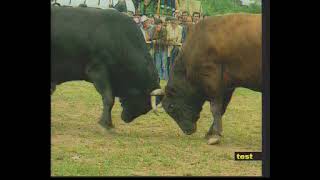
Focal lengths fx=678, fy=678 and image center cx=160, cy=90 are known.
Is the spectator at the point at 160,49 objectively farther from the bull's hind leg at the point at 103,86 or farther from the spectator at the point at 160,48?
the bull's hind leg at the point at 103,86

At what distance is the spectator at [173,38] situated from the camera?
13414 mm

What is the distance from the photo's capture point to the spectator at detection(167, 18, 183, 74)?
528 inches

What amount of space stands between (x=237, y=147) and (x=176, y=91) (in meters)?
1.97

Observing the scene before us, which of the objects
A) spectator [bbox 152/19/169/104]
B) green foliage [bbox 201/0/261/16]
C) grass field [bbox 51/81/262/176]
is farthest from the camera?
spectator [bbox 152/19/169/104]

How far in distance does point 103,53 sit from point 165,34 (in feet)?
4.27

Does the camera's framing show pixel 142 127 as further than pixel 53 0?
Yes

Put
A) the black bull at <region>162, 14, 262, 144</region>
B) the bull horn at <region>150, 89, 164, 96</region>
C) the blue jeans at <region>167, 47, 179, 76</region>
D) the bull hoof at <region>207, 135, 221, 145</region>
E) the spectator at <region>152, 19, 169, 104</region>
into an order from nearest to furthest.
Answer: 1. the black bull at <region>162, 14, 262, 144</region>
2. the bull hoof at <region>207, 135, 221, 145</region>
3. the spectator at <region>152, 19, 169, 104</region>
4. the blue jeans at <region>167, 47, 179, 76</region>
5. the bull horn at <region>150, 89, 164, 96</region>

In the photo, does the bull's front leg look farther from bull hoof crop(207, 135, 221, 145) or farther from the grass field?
bull hoof crop(207, 135, 221, 145)

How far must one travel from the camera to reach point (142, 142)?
13.1m

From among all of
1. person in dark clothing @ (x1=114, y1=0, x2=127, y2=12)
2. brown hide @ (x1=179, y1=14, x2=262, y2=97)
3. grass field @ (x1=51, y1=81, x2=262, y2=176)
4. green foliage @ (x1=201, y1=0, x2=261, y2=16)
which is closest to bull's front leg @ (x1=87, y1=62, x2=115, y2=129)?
grass field @ (x1=51, y1=81, x2=262, y2=176)

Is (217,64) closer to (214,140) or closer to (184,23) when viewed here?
(184,23)

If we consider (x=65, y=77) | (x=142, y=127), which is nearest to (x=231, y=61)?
(x=142, y=127)

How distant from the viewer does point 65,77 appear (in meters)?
13.2

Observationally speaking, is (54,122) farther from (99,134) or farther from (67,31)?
(67,31)
